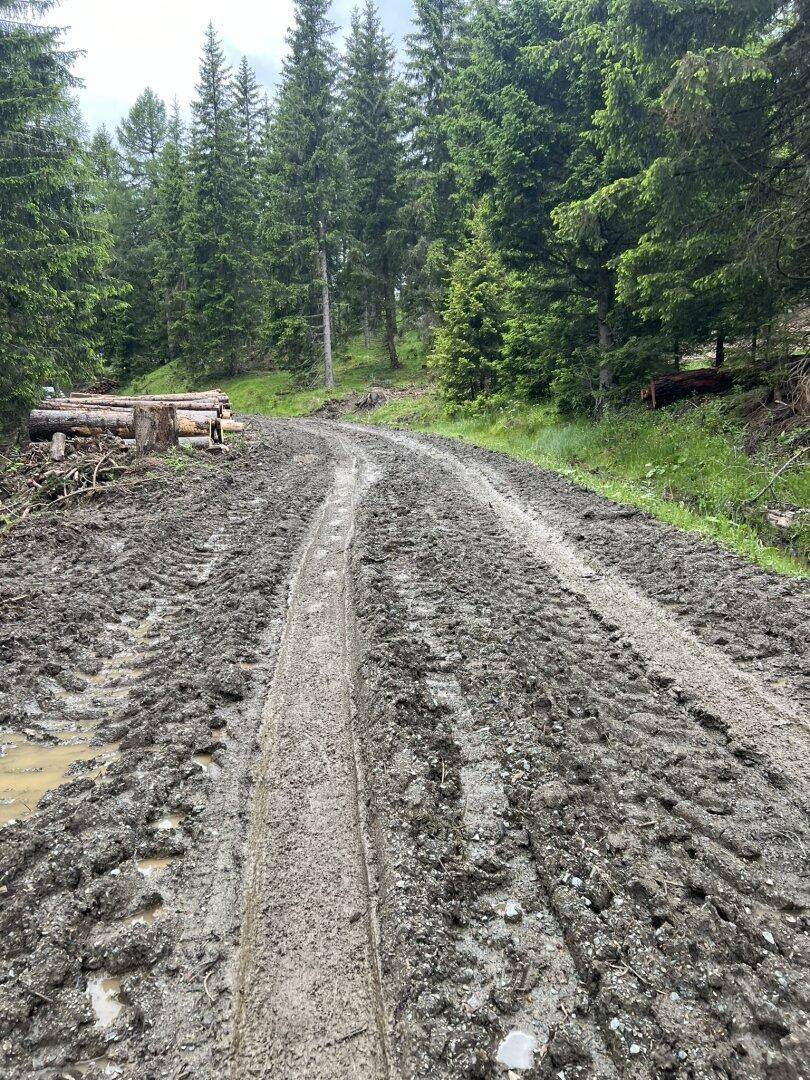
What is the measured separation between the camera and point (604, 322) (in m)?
11.9

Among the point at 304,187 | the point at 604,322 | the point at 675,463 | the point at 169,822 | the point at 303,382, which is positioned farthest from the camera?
the point at 303,382

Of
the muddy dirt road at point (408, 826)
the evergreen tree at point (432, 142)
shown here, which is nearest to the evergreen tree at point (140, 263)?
the evergreen tree at point (432, 142)

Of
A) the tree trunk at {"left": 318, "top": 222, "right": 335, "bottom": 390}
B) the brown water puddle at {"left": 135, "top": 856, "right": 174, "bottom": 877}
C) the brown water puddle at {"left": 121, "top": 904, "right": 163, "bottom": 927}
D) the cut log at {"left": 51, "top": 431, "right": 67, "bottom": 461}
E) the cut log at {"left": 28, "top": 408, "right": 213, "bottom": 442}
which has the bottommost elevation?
the brown water puddle at {"left": 121, "top": 904, "right": 163, "bottom": 927}

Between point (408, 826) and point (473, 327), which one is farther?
point (473, 327)

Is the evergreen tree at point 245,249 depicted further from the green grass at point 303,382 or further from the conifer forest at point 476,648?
the conifer forest at point 476,648

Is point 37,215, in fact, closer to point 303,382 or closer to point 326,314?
point 326,314

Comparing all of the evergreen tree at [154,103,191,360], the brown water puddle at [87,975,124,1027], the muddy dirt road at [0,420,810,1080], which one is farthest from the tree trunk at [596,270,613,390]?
the evergreen tree at [154,103,191,360]

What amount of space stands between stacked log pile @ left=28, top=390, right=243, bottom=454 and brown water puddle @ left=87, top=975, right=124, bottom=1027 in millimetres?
10823

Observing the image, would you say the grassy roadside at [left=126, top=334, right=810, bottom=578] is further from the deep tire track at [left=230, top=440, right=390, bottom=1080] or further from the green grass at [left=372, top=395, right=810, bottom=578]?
the deep tire track at [left=230, top=440, right=390, bottom=1080]

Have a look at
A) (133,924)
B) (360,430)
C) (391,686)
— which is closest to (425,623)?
(391,686)

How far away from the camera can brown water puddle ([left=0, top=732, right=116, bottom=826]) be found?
304cm

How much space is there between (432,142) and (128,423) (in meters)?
22.0

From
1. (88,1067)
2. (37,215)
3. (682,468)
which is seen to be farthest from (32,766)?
(37,215)

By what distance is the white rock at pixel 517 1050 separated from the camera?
5.71ft
